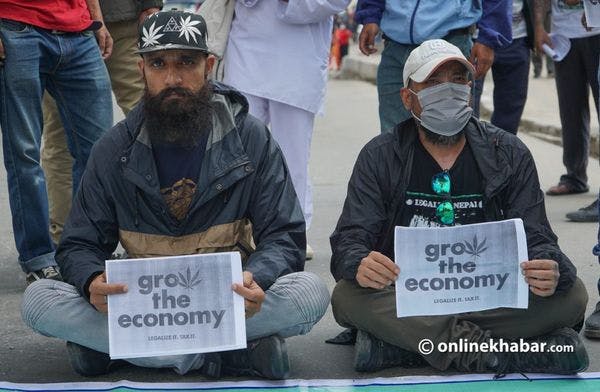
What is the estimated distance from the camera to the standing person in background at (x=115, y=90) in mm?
6086

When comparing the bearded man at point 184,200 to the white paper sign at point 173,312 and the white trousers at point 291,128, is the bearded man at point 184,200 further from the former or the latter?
the white trousers at point 291,128

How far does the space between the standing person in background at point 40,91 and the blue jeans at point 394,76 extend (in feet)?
4.00

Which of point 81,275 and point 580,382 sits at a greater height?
point 81,275

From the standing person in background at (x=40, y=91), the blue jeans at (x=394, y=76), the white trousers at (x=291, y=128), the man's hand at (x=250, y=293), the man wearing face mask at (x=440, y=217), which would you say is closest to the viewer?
the man's hand at (x=250, y=293)

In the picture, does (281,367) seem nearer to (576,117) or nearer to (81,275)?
(81,275)

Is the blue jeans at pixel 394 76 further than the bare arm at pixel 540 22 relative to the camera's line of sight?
No

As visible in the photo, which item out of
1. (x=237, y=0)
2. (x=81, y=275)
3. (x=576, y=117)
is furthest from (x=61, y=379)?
(x=576, y=117)

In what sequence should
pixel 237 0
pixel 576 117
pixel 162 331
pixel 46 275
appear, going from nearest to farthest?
pixel 162 331 → pixel 46 275 → pixel 237 0 → pixel 576 117

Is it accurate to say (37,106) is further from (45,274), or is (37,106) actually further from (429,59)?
(429,59)

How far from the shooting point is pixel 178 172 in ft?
14.8

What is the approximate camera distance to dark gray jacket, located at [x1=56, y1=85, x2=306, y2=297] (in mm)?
4430

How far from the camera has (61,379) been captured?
4383 millimetres

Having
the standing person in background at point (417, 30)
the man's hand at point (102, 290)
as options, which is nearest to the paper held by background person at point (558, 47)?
the standing person in background at point (417, 30)

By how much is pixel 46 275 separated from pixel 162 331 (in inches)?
60.3
